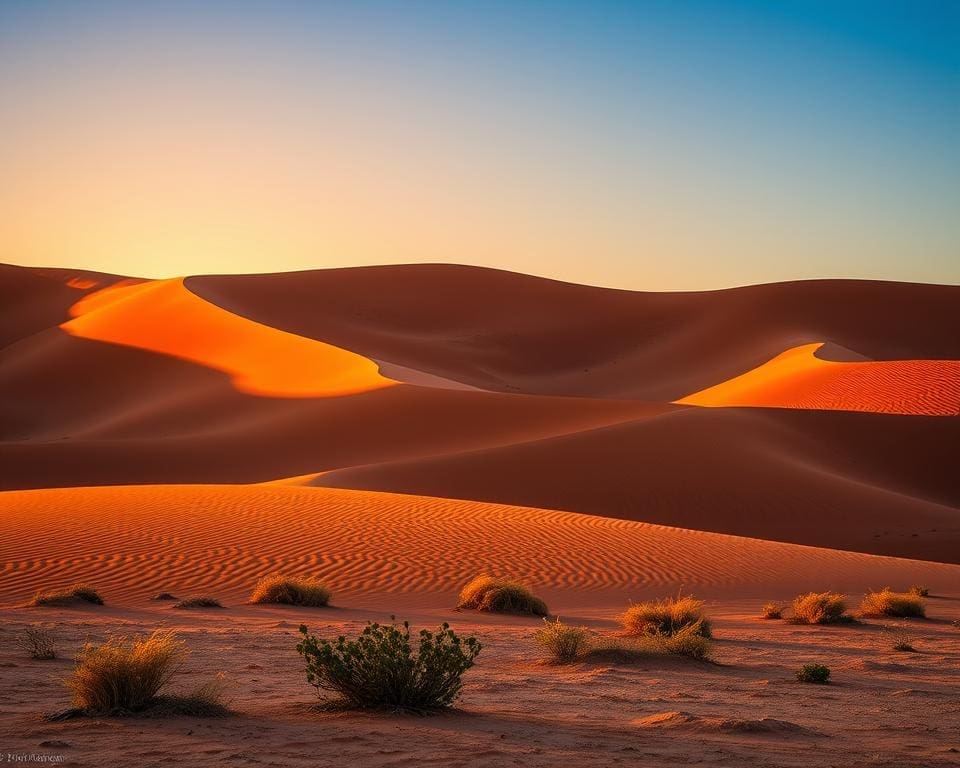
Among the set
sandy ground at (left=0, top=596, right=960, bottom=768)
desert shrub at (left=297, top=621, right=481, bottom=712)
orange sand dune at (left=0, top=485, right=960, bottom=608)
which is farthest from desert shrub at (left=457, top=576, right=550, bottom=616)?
desert shrub at (left=297, top=621, right=481, bottom=712)

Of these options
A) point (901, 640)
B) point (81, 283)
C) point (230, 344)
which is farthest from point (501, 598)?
point (81, 283)

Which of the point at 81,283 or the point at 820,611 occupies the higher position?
the point at 81,283

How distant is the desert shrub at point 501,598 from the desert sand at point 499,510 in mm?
504

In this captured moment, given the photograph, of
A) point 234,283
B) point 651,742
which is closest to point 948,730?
point 651,742

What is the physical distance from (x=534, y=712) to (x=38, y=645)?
4371 millimetres

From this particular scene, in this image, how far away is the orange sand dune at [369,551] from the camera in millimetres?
14531

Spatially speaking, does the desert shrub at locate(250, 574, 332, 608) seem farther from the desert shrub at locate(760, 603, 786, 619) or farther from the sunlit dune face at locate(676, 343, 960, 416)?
the sunlit dune face at locate(676, 343, 960, 416)

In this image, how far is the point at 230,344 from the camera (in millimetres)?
54438

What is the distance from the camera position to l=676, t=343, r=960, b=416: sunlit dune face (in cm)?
3806

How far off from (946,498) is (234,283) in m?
59.5

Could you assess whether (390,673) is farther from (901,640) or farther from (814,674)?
(901,640)

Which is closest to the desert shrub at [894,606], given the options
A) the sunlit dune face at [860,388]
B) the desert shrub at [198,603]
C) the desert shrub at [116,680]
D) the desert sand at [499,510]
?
the desert sand at [499,510]

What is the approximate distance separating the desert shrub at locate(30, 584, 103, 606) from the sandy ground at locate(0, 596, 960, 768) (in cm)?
68

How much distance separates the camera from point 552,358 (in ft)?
231
